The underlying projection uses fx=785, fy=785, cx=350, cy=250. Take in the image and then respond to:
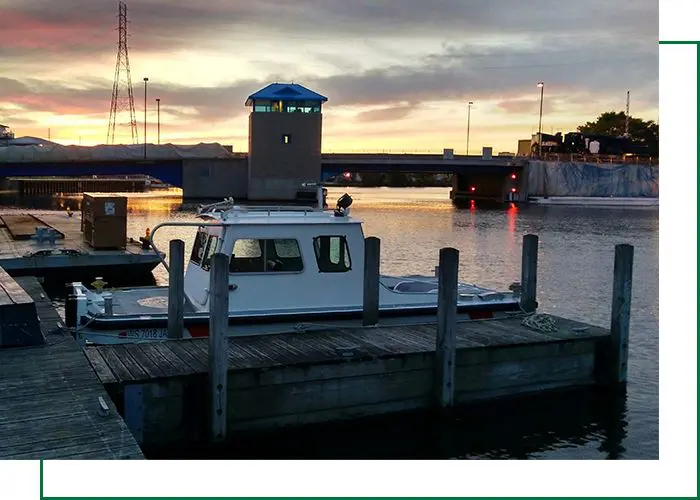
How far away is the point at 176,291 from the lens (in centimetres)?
1423

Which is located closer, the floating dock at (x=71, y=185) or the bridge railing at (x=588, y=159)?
the bridge railing at (x=588, y=159)

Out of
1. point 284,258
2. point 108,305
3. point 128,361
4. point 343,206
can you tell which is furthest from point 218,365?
point 343,206

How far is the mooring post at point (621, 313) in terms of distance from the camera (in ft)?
50.0

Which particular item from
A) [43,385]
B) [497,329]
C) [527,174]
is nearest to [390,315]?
[497,329]

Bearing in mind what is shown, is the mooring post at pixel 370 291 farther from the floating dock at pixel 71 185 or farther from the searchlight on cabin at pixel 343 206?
the floating dock at pixel 71 185

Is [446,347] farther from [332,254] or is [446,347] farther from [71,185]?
[71,185]

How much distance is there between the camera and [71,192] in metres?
131

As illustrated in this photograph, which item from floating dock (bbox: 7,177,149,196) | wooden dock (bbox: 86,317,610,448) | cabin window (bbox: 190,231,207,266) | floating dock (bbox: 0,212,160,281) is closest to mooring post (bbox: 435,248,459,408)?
wooden dock (bbox: 86,317,610,448)

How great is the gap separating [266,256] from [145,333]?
272 centimetres

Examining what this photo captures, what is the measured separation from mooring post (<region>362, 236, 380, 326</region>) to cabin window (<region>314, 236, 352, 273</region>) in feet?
1.73

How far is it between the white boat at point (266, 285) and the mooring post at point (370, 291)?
0.90 ft

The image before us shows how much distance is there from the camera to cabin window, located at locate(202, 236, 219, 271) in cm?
1543

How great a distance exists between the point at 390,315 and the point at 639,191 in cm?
9996

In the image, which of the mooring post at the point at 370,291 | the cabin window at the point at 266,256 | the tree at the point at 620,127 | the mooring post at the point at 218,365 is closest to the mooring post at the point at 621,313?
the mooring post at the point at 370,291
